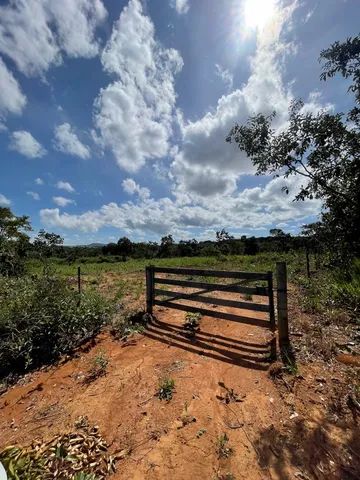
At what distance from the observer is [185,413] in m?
3.55

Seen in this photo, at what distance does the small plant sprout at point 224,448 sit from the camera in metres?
2.88

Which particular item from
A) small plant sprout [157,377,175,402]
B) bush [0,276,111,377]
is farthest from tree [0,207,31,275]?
small plant sprout [157,377,175,402]

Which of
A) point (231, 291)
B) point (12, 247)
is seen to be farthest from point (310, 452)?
point (12, 247)

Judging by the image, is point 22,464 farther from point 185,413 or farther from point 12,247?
point 12,247

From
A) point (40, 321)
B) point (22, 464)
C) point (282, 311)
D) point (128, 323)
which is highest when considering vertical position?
point (282, 311)

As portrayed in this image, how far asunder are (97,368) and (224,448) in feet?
9.19

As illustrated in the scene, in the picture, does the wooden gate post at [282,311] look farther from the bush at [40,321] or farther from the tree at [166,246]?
the tree at [166,246]

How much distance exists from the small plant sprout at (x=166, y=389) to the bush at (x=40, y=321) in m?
2.67

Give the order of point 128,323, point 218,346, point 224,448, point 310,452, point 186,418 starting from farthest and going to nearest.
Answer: point 128,323 → point 218,346 → point 186,418 → point 224,448 → point 310,452

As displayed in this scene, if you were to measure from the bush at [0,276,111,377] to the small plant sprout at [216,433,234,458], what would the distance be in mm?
3768

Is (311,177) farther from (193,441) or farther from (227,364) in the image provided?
(193,441)

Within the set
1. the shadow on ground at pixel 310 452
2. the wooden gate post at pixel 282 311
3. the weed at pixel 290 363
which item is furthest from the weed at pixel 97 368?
the wooden gate post at pixel 282 311

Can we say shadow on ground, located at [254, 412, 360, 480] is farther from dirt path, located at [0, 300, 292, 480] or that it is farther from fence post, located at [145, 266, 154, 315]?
fence post, located at [145, 266, 154, 315]

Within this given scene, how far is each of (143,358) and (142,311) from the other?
266 centimetres
